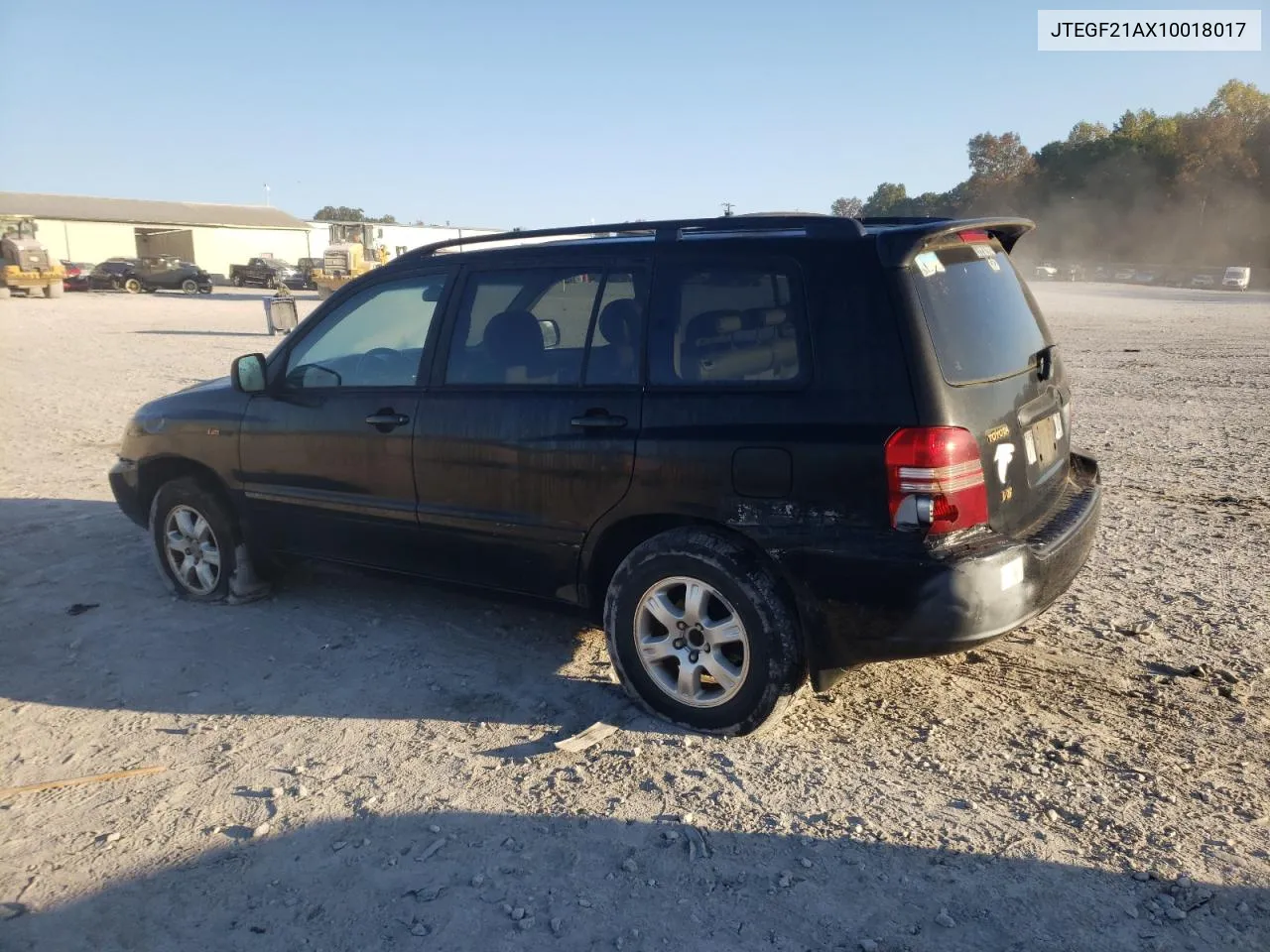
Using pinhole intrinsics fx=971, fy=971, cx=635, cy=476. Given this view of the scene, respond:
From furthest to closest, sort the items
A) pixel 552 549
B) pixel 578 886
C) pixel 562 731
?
1. pixel 552 549
2. pixel 562 731
3. pixel 578 886

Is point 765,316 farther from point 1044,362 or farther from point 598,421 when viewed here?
point 1044,362

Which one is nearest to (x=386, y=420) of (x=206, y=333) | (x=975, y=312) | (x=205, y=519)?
(x=205, y=519)

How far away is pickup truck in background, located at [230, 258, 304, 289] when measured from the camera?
51.3 m

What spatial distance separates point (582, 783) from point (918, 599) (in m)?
1.36

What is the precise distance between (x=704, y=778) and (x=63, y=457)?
8.35 meters

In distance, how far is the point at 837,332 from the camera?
3494 millimetres

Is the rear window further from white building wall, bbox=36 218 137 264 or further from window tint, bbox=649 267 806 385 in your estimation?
white building wall, bbox=36 218 137 264

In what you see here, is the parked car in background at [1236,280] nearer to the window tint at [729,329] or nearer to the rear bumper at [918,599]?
the rear bumper at [918,599]

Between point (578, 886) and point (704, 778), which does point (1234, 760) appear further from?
point (578, 886)

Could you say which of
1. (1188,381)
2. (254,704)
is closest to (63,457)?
(254,704)

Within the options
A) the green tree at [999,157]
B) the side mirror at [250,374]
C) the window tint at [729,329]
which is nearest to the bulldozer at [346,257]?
the side mirror at [250,374]

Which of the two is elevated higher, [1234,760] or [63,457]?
[63,457]

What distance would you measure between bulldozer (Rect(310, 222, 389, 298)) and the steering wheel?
2667cm

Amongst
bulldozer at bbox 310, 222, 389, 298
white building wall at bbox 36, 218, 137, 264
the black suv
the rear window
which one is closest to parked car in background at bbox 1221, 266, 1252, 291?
bulldozer at bbox 310, 222, 389, 298
